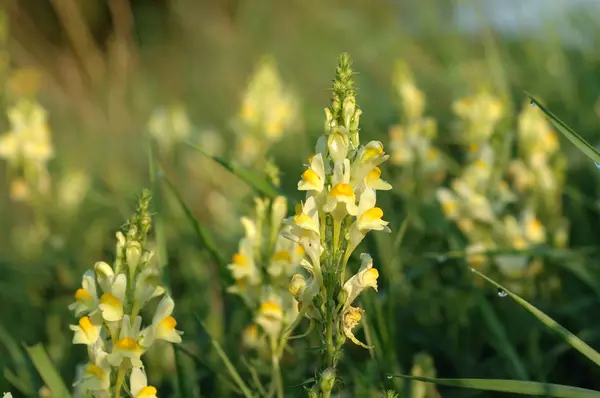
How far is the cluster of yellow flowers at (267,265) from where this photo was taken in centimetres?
201

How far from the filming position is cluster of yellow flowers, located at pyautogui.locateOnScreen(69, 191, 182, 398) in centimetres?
151

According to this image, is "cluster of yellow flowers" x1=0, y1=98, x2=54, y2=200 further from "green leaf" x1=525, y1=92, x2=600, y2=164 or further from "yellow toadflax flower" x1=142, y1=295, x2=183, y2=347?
"green leaf" x1=525, y1=92, x2=600, y2=164

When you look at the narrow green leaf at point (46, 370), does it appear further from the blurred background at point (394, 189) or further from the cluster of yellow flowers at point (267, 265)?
the cluster of yellow flowers at point (267, 265)

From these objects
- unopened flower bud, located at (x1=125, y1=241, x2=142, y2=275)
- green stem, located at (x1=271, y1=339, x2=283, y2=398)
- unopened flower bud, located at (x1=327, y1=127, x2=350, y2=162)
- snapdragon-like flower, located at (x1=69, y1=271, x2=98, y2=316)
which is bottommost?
green stem, located at (x1=271, y1=339, x2=283, y2=398)

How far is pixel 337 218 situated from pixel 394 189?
148 cm

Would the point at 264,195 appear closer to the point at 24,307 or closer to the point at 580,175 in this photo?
the point at 24,307

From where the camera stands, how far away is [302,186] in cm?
145

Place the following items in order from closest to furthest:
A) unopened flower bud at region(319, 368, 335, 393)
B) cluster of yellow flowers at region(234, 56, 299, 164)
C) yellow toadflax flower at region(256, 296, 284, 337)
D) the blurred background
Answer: unopened flower bud at region(319, 368, 335, 393), yellow toadflax flower at region(256, 296, 284, 337), the blurred background, cluster of yellow flowers at region(234, 56, 299, 164)

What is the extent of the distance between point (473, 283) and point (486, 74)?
91.9 inches

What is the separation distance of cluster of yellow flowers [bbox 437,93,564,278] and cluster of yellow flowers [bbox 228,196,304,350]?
781 millimetres

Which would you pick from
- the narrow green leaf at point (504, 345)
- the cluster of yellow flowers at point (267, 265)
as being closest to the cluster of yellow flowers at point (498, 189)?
the narrow green leaf at point (504, 345)

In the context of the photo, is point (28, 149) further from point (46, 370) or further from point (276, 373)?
point (276, 373)

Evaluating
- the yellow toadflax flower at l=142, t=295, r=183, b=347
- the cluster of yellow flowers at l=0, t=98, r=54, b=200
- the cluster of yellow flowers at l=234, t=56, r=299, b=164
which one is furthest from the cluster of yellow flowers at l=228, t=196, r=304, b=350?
the cluster of yellow flowers at l=0, t=98, r=54, b=200

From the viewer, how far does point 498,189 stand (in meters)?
2.95
